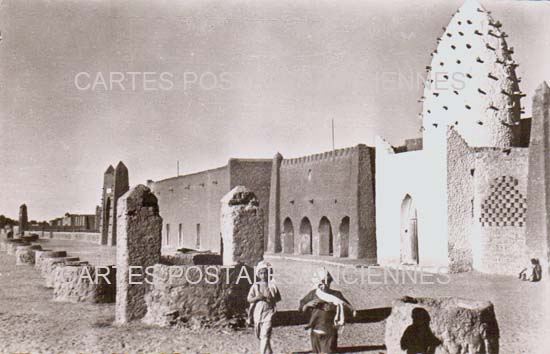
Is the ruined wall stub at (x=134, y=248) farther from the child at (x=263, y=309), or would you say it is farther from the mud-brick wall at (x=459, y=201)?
the mud-brick wall at (x=459, y=201)

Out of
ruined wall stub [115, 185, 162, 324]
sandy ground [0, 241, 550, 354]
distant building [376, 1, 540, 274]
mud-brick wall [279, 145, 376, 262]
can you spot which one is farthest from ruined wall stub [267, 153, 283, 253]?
ruined wall stub [115, 185, 162, 324]

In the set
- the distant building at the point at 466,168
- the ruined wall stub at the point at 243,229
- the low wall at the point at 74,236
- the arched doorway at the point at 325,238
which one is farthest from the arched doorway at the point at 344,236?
the low wall at the point at 74,236

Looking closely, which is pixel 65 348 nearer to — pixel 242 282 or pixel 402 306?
pixel 242 282

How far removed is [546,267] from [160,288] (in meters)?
10.2

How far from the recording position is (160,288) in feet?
32.3

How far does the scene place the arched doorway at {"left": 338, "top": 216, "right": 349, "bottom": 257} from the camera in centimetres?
2486

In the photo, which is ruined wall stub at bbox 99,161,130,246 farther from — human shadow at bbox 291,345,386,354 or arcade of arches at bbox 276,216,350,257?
human shadow at bbox 291,345,386,354

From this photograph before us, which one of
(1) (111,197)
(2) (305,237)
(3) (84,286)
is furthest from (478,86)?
(1) (111,197)

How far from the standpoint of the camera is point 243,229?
11.1 meters

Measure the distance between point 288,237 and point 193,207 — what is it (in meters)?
Answer: 8.60

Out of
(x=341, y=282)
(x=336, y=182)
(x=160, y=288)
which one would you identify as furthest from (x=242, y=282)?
(x=336, y=182)

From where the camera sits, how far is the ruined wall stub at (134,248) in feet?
33.3

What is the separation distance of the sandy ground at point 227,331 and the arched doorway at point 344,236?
973 cm

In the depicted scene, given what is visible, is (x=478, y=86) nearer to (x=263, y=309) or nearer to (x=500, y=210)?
(x=500, y=210)
